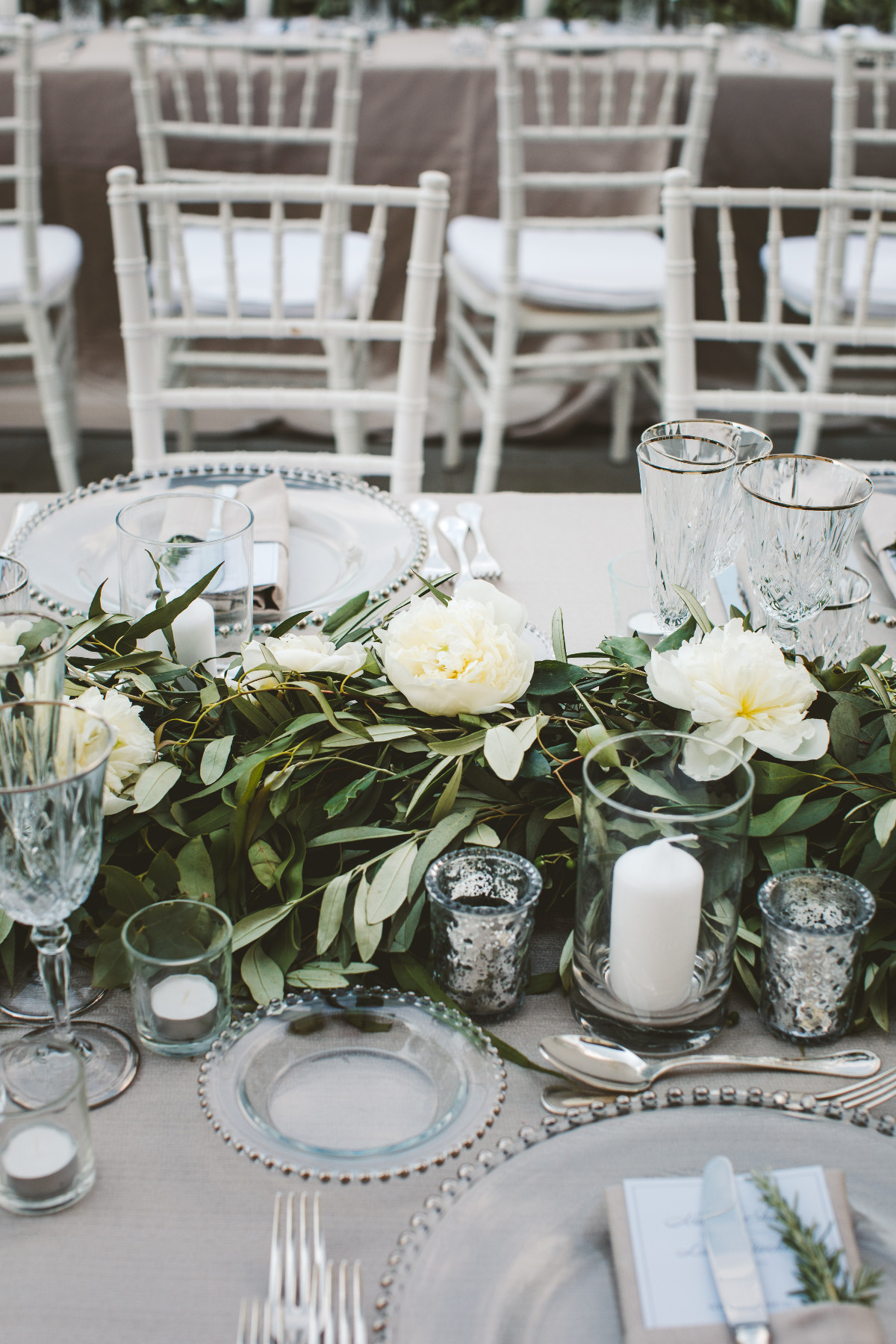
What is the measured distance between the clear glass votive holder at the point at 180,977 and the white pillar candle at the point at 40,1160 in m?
0.08

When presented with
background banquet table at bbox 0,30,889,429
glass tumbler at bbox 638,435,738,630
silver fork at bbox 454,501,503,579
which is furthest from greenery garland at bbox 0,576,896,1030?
background banquet table at bbox 0,30,889,429

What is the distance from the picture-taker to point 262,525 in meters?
1.05

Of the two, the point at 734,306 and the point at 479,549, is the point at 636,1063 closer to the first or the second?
the point at 479,549

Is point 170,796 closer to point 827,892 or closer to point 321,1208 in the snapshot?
point 321,1208

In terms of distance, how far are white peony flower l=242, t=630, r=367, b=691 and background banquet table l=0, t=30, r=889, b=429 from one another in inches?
92.4

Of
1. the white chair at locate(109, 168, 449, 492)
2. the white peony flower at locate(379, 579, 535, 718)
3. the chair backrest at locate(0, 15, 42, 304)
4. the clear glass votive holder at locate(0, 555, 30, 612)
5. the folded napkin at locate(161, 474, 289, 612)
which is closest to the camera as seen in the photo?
the white peony flower at locate(379, 579, 535, 718)

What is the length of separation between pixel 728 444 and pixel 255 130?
186 cm

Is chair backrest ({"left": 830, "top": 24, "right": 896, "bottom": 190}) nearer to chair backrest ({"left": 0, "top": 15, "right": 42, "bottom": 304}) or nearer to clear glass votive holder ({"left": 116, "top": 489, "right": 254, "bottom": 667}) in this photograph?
chair backrest ({"left": 0, "top": 15, "right": 42, "bottom": 304})

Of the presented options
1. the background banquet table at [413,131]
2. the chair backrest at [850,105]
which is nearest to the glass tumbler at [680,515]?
the chair backrest at [850,105]

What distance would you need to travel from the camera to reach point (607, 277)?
2439 millimetres

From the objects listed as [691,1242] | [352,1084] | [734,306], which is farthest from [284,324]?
[691,1242]

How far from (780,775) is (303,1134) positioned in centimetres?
32

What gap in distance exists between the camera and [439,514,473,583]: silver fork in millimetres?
1053

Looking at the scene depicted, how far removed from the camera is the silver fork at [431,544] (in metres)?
1.01
